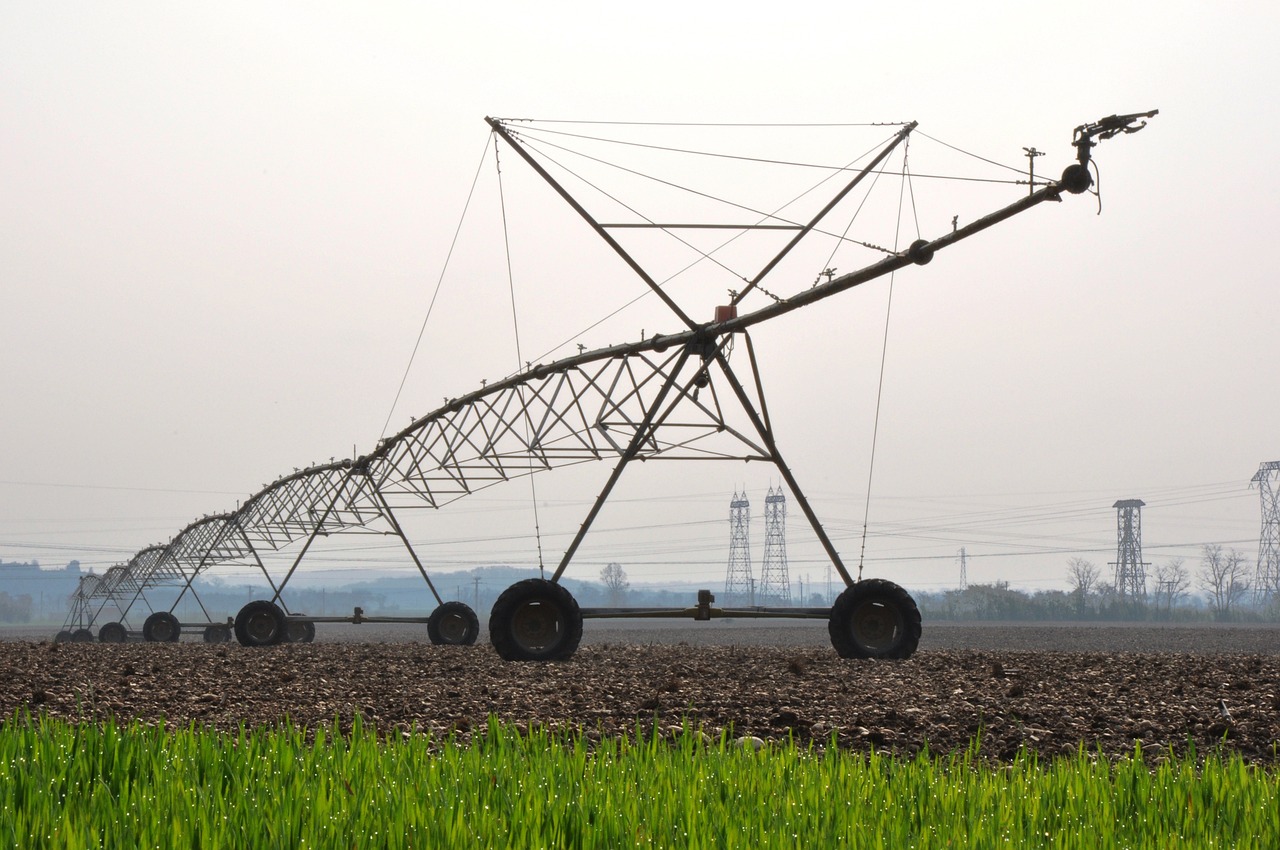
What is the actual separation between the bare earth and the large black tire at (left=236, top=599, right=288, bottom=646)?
12145 millimetres

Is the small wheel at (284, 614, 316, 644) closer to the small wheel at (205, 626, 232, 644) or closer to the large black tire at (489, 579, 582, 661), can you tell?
the small wheel at (205, 626, 232, 644)

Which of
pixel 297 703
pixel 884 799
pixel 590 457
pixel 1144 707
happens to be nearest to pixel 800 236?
pixel 590 457

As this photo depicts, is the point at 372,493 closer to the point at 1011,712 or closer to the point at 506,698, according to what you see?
the point at 506,698

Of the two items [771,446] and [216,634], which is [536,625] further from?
[216,634]

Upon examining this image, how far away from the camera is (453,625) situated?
89.2 ft

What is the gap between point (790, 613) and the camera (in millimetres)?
15828

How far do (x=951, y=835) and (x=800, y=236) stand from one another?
12.5 metres

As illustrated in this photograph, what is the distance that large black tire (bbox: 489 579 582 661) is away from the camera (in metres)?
16.2

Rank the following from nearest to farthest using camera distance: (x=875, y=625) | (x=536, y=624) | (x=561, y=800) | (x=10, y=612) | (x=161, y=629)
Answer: (x=561, y=800) → (x=875, y=625) → (x=536, y=624) → (x=161, y=629) → (x=10, y=612)

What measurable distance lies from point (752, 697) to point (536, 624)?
6.15 m

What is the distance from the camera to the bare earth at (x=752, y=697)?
9.04 m

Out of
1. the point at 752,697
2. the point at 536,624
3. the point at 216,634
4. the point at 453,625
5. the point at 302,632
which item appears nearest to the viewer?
the point at 752,697

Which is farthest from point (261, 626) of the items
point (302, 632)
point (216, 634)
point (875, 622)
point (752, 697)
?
point (752, 697)

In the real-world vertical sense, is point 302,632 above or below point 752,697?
below
